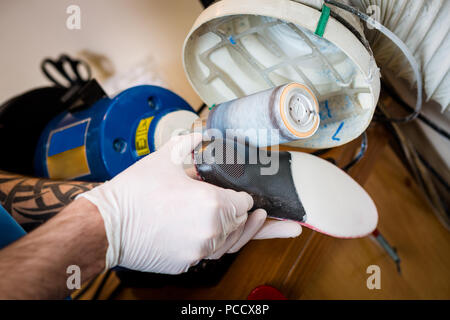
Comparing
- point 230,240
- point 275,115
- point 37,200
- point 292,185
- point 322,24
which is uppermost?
point 322,24

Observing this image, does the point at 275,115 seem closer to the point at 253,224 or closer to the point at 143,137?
the point at 253,224

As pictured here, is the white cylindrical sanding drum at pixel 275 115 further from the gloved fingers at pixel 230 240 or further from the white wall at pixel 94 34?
the white wall at pixel 94 34

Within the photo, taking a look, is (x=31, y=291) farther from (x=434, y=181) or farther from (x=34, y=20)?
(x=434, y=181)

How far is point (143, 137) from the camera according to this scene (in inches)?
25.4

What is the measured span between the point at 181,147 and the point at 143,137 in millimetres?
152

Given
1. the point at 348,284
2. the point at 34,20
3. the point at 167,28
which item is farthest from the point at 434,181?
the point at 34,20

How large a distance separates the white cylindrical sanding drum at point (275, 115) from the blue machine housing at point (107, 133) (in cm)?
23

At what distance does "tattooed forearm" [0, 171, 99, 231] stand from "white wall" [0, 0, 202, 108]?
Answer: 641 millimetres

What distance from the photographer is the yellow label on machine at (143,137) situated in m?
0.64

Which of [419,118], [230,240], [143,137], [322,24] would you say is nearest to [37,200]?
[143,137]

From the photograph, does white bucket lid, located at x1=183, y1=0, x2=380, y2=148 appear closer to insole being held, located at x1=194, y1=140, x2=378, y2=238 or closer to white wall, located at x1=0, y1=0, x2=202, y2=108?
insole being held, located at x1=194, y1=140, x2=378, y2=238

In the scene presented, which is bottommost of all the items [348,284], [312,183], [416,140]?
[348,284]

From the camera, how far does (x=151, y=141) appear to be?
0.63 m

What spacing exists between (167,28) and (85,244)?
110cm
